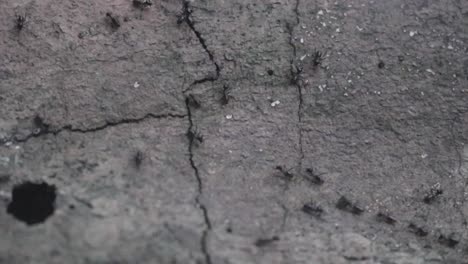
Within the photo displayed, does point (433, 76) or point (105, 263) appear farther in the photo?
point (433, 76)

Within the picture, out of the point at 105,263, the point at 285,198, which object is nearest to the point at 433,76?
the point at 285,198

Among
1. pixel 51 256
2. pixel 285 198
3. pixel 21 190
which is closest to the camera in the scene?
pixel 51 256

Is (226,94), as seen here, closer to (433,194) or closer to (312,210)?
(312,210)

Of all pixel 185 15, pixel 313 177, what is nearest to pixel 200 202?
pixel 313 177

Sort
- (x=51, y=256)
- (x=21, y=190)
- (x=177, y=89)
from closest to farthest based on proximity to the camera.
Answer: (x=51, y=256)
(x=21, y=190)
(x=177, y=89)

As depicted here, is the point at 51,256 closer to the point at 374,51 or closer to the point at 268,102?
the point at 268,102

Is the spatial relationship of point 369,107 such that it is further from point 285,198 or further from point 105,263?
point 105,263

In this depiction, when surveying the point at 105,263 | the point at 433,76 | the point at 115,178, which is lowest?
the point at 105,263

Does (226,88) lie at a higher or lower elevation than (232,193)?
higher
